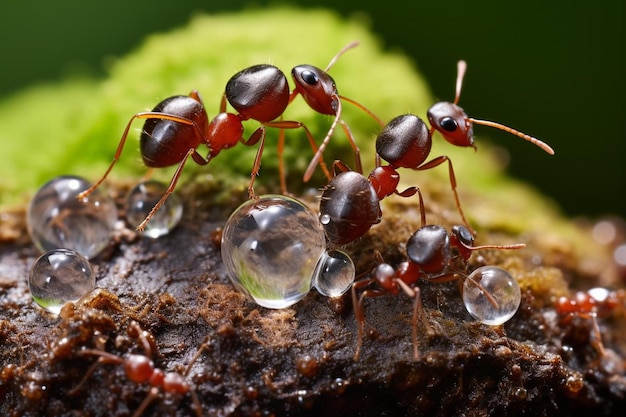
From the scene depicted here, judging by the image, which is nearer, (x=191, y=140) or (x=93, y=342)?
(x=93, y=342)

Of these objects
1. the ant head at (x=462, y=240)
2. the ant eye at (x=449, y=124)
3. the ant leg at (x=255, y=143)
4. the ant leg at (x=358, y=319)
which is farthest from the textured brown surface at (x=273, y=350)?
the ant eye at (x=449, y=124)

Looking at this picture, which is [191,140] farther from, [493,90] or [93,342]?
[493,90]

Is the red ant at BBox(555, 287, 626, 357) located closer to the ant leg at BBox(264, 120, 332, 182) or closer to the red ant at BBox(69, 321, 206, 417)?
the ant leg at BBox(264, 120, 332, 182)

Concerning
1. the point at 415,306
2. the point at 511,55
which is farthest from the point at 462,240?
the point at 511,55

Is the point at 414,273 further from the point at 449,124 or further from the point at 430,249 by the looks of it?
the point at 449,124

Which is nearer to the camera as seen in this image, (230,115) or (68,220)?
(68,220)

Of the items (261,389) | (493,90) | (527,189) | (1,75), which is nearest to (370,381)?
(261,389)
